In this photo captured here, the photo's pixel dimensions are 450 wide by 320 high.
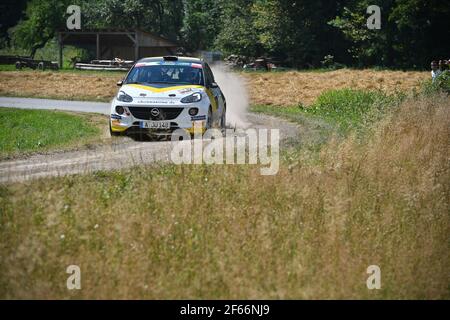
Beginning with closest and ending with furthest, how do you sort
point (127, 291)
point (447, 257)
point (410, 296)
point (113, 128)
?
point (127, 291) < point (410, 296) < point (447, 257) < point (113, 128)

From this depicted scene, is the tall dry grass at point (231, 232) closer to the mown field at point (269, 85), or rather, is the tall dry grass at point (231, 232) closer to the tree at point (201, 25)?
the mown field at point (269, 85)

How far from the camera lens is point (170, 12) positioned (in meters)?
76.1

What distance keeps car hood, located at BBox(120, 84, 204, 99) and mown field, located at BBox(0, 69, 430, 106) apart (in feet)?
41.1

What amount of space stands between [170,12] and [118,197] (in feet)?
228

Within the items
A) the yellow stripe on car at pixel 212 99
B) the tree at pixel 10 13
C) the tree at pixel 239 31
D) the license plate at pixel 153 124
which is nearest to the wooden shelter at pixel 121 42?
the tree at pixel 239 31

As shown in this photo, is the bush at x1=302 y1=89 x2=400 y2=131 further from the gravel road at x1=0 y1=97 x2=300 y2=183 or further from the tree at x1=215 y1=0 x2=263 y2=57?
the tree at x1=215 y1=0 x2=263 y2=57

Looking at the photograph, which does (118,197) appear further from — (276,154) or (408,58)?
(408,58)

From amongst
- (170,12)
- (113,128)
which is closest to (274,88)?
(113,128)

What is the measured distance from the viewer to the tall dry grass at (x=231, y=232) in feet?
21.2

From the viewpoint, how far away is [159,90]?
14.1 metres

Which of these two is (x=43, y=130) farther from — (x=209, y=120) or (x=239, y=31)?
(x=239, y=31)

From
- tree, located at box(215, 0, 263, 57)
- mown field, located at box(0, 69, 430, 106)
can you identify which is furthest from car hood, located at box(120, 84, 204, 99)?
tree, located at box(215, 0, 263, 57)

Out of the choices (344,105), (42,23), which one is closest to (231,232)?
(344,105)

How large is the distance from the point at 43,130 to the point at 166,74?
4220 millimetres
